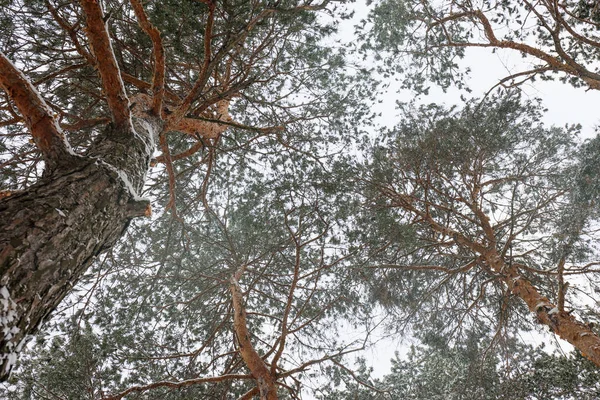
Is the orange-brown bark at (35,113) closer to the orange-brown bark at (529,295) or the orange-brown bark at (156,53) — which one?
the orange-brown bark at (156,53)

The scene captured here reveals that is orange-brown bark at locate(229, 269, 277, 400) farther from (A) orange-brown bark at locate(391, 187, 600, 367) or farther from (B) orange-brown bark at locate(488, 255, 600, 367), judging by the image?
(B) orange-brown bark at locate(488, 255, 600, 367)

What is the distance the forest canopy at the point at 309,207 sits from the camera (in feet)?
13.9

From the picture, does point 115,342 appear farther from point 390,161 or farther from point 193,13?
point 390,161

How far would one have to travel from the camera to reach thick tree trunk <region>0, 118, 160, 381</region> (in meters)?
1.30

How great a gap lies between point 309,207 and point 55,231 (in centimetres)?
377

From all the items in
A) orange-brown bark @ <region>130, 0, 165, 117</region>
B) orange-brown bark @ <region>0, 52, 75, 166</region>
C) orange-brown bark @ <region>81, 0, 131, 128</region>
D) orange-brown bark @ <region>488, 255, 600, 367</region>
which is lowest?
orange-brown bark @ <region>488, 255, 600, 367</region>

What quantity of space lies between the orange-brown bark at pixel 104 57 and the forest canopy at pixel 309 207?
781 mm

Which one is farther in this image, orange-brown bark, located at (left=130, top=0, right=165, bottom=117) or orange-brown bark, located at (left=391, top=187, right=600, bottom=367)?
orange-brown bark, located at (left=391, top=187, right=600, bottom=367)

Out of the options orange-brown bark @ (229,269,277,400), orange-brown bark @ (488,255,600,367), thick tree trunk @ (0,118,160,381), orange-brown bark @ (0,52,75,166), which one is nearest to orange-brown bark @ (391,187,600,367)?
orange-brown bark @ (488,255,600,367)

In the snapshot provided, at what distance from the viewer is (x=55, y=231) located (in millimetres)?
1545

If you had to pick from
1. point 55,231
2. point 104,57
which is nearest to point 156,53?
point 104,57

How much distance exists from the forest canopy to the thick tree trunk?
1.28 m

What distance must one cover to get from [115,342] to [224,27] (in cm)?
402

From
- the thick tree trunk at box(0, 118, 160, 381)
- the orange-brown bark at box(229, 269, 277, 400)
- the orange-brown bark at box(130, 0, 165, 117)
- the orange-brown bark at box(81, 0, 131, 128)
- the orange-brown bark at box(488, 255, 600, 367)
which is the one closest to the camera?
the thick tree trunk at box(0, 118, 160, 381)
